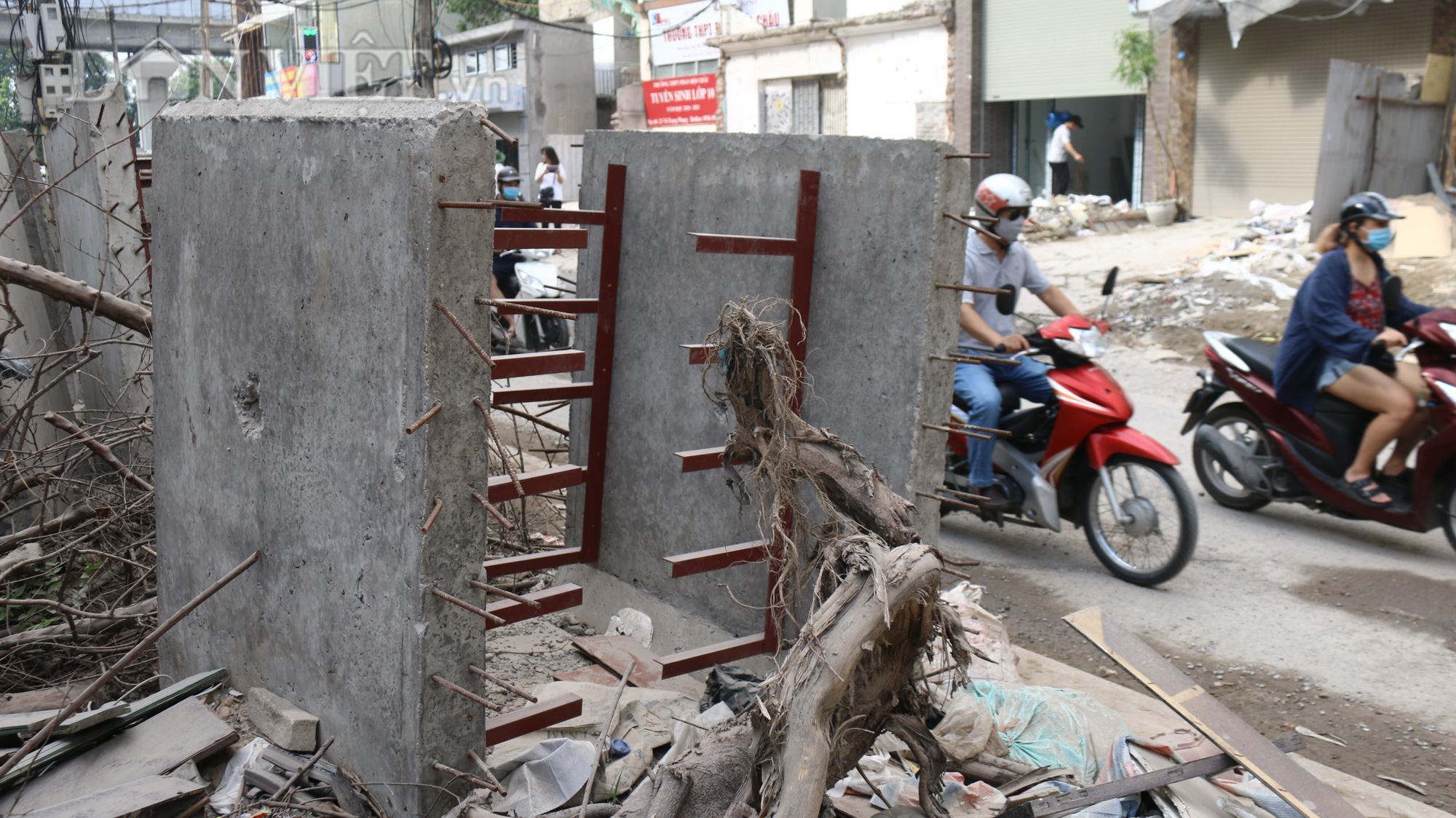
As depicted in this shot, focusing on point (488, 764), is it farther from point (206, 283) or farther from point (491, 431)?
point (206, 283)

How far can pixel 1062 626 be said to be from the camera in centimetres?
488

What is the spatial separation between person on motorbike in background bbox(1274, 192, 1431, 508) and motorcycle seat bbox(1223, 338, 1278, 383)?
0.15 m

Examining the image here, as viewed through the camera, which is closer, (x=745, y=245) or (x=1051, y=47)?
(x=745, y=245)

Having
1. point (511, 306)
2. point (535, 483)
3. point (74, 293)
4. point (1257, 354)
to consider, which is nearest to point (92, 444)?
point (74, 293)

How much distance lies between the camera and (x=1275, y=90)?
561 inches

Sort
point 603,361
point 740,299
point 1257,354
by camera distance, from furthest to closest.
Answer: point 1257,354, point 603,361, point 740,299

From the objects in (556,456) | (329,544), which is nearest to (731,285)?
(329,544)

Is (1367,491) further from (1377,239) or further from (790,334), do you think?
(790,334)

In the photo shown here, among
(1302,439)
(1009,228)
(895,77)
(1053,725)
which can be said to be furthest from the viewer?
(895,77)

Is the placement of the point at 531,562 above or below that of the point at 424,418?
below

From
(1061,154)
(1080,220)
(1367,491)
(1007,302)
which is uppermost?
(1061,154)

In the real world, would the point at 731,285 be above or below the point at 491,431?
above

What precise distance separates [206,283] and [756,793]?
2.20 meters

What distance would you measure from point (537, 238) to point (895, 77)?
Answer: 16.7 meters
